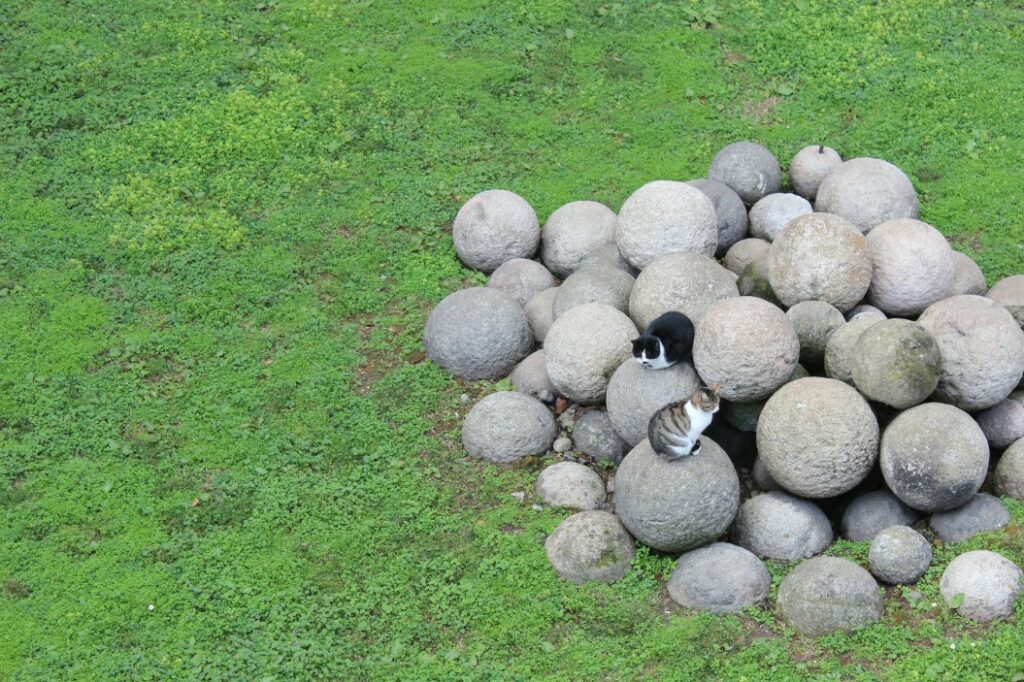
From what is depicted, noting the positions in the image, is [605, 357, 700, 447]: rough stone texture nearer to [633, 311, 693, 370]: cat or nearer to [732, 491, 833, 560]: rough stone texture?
[633, 311, 693, 370]: cat

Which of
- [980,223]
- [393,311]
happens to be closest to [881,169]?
[980,223]

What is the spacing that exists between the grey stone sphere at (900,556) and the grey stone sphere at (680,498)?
1.25 metres

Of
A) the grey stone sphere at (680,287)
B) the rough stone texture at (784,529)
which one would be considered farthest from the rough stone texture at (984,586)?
the grey stone sphere at (680,287)

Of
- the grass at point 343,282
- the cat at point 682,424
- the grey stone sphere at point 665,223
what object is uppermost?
the grey stone sphere at point 665,223

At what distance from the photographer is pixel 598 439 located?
38.1ft

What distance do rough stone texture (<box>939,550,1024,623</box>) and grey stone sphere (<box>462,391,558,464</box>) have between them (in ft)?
13.1

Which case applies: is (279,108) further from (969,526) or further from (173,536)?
(969,526)

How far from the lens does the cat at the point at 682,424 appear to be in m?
9.84

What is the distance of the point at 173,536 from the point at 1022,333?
7.99 m

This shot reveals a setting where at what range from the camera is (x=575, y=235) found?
1362cm

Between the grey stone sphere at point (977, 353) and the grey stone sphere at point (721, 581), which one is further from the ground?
the grey stone sphere at point (977, 353)

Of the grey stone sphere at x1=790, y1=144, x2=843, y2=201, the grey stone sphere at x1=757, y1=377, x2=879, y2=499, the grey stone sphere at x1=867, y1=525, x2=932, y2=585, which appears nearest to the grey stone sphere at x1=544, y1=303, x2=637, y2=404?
the grey stone sphere at x1=757, y1=377, x2=879, y2=499

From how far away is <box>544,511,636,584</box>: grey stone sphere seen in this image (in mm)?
10203

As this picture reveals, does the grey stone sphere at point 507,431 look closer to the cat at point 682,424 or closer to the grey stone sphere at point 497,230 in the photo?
the cat at point 682,424
